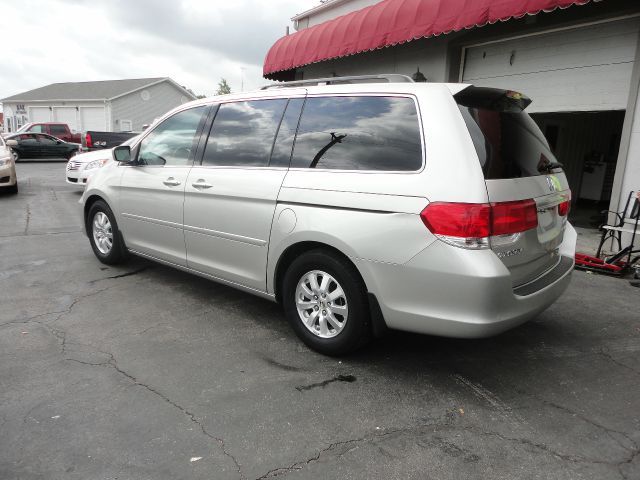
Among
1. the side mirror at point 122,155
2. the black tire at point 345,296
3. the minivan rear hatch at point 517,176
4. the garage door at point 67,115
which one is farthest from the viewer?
the garage door at point 67,115

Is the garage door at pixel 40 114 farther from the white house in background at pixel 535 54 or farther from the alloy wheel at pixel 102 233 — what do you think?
the alloy wheel at pixel 102 233

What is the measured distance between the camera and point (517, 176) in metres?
2.94

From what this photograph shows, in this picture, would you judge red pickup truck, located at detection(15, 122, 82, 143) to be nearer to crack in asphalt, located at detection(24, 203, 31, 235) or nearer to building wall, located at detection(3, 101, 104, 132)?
building wall, located at detection(3, 101, 104, 132)

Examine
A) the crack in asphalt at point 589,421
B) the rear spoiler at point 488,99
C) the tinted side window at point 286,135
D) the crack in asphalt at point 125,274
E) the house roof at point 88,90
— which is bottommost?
the crack in asphalt at point 589,421

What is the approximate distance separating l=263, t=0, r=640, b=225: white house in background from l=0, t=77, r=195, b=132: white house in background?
28861 mm

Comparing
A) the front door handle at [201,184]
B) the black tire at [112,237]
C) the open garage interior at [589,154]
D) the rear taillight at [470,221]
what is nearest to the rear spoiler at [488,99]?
the rear taillight at [470,221]

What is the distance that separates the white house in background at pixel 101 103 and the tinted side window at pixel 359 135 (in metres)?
36.2

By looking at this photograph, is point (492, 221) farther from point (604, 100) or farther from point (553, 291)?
point (604, 100)

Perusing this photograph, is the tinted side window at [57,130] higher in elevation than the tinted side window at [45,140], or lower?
higher

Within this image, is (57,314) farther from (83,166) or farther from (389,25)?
(83,166)

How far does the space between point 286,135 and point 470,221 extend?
5.28 ft

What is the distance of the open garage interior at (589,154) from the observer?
36.6 ft

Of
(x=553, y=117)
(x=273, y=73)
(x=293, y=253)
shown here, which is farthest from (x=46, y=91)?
(x=293, y=253)

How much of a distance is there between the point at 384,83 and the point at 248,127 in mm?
1235
